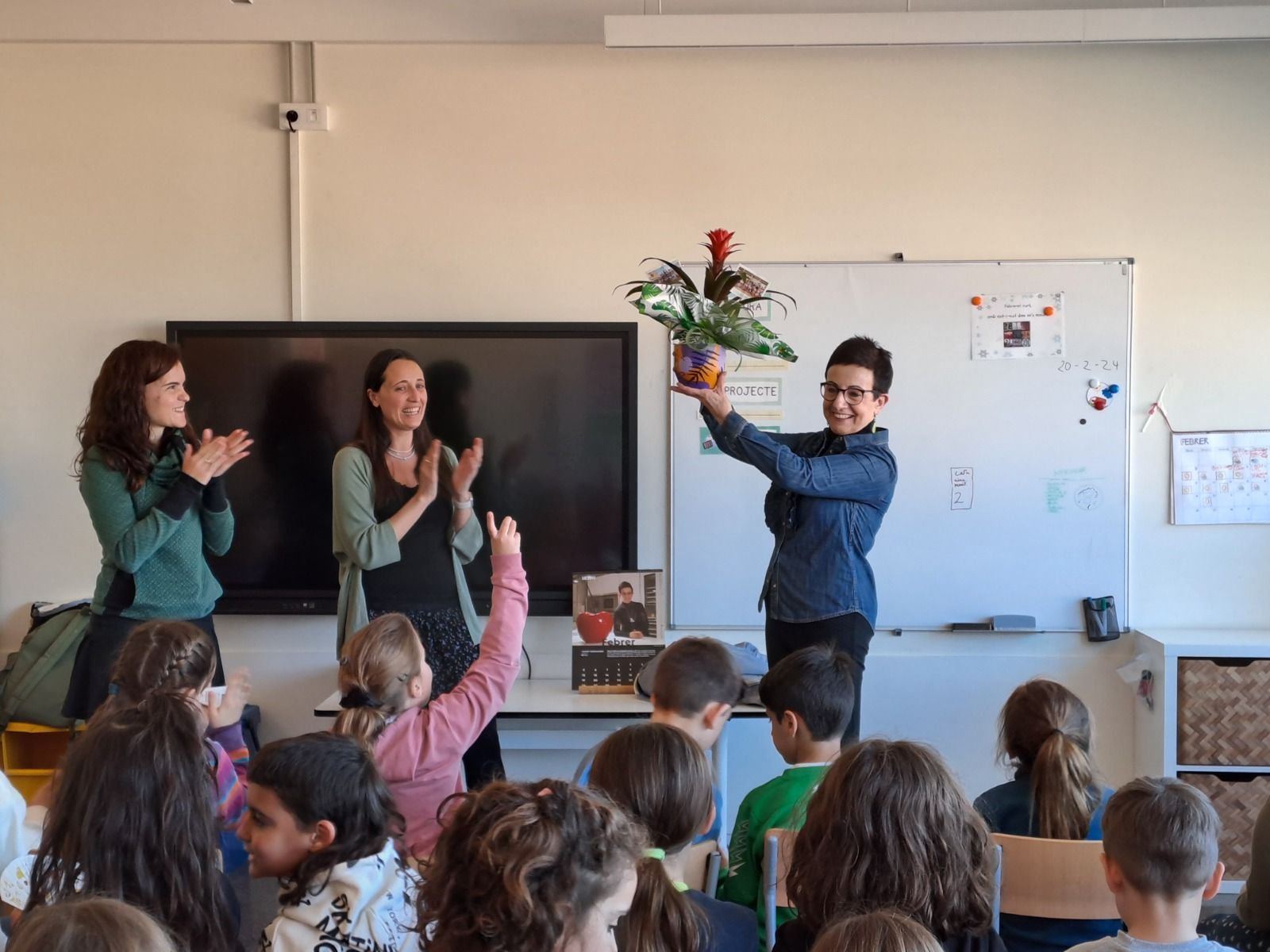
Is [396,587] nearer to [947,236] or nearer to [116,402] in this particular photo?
[116,402]

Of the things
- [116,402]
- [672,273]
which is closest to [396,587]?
[116,402]

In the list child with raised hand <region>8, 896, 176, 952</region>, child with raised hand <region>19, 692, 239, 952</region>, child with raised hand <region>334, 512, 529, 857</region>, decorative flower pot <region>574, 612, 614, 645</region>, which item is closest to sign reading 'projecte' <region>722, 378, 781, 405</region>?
decorative flower pot <region>574, 612, 614, 645</region>

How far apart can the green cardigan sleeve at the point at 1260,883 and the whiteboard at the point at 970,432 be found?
6.99 feet

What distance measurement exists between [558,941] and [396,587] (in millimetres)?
1983

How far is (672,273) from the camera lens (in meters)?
2.73

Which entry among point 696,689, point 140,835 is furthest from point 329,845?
point 696,689

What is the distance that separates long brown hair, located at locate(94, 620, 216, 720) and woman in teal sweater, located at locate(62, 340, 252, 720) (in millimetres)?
437

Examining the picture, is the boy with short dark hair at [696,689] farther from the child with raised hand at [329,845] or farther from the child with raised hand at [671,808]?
the child with raised hand at [329,845]

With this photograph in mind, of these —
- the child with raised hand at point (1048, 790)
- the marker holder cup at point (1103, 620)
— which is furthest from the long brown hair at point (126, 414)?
the marker holder cup at point (1103, 620)

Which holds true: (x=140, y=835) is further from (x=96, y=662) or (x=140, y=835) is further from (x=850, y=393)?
(x=850, y=393)

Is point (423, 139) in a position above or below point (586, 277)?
above

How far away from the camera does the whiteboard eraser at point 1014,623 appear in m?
3.96

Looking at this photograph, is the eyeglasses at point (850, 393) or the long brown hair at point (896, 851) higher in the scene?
the eyeglasses at point (850, 393)

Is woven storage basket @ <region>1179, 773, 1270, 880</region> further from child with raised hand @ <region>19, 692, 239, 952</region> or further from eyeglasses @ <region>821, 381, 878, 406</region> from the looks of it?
child with raised hand @ <region>19, 692, 239, 952</region>
